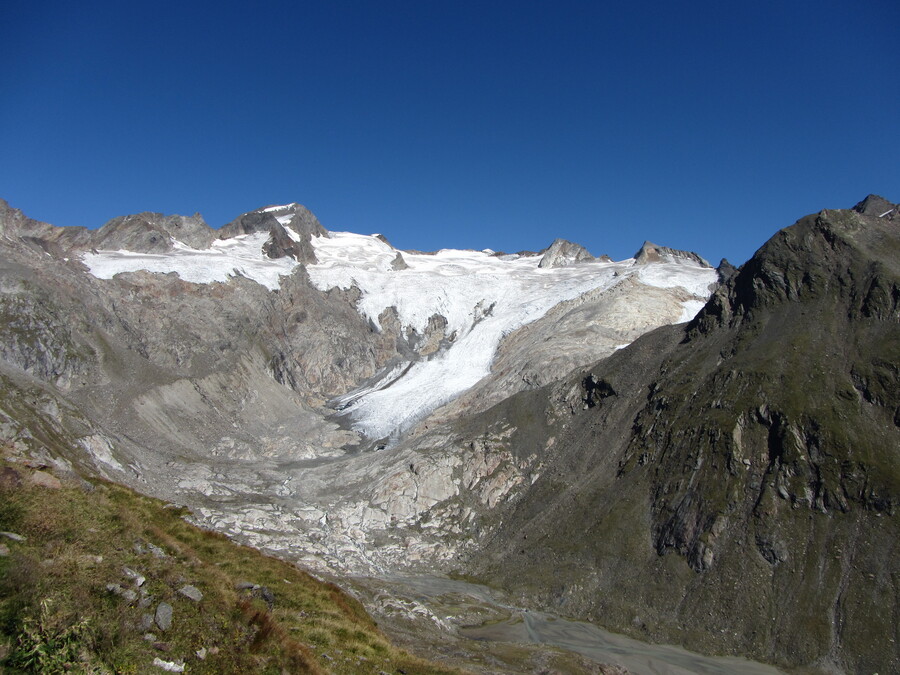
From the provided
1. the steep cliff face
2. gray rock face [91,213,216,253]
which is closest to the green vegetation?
the steep cliff face

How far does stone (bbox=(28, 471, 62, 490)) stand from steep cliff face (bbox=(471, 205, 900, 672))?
39.6m

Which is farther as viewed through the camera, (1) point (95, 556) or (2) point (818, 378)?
(2) point (818, 378)

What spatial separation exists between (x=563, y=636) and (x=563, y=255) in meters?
151

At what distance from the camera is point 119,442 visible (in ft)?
209

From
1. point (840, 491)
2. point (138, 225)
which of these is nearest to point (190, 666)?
point (840, 491)

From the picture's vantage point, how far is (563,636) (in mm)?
41406

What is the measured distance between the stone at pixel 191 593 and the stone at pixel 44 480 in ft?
11.7

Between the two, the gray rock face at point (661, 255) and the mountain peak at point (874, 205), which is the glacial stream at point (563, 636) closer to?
the mountain peak at point (874, 205)

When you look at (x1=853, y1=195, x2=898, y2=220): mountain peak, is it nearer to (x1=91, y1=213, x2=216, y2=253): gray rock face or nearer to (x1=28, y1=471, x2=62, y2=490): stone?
(x1=28, y1=471, x2=62, y2=490): stone

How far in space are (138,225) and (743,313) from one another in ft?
412

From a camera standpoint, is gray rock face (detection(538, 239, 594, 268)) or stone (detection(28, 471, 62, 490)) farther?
gray rock face (detection(538, 239, 594, 268))

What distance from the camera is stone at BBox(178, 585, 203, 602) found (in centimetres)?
1075

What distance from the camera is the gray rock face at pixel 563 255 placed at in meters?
180

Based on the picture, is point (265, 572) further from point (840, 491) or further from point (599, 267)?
point (599, 267)
